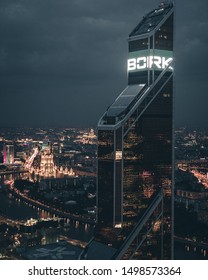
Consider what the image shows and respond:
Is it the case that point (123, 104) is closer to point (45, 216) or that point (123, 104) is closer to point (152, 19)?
point (152, 19)

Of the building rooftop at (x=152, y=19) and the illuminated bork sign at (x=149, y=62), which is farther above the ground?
the building rooftop at (x=152, y=19)

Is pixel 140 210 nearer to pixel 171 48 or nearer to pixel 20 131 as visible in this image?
pixel 171 48

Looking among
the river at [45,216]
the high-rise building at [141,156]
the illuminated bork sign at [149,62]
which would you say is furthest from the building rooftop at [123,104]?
the river at [45,216]

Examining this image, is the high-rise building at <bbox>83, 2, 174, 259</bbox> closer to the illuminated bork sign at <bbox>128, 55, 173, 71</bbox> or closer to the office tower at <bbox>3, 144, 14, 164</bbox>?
the illuminated bork sign at <bbox>128, 55, 173, 71</bbox>

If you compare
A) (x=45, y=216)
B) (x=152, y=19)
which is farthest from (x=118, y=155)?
(x=45, y=216)

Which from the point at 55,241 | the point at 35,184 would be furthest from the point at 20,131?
the point at 55,241

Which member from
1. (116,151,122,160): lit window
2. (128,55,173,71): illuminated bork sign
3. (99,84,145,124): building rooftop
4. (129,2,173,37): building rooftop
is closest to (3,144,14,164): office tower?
(129,2,173,37): building rooftop

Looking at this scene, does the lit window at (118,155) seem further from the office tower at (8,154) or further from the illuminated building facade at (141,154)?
the office tower at (8,154)
